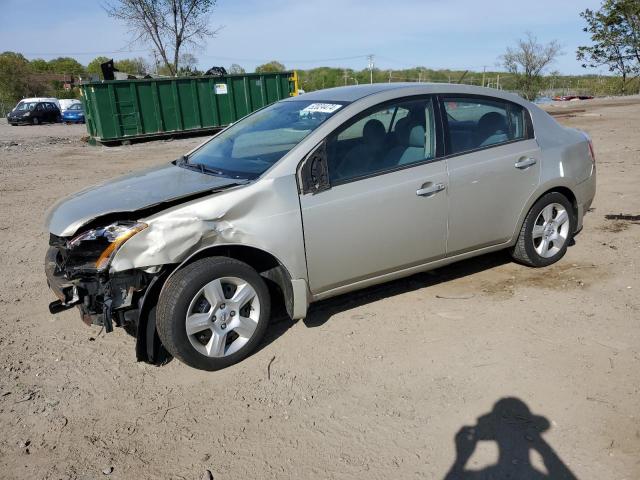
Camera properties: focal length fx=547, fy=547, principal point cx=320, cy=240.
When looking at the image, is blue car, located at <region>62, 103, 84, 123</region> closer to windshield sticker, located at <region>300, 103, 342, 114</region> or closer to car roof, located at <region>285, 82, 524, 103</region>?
car roof, located at <region>285, 82, 524, 103</region>

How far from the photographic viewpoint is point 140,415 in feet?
10.5

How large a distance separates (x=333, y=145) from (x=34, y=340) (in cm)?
267

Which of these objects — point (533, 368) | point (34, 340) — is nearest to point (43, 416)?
point (34, 340)

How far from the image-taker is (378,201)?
3.94 metres

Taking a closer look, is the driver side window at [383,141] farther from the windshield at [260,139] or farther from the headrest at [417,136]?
the windshield at [260,139]

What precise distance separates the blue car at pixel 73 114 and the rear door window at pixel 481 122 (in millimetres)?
32311

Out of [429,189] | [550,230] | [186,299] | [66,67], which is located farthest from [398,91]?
[66,67]

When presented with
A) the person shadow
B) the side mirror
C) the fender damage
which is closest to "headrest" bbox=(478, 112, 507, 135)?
the side mirror

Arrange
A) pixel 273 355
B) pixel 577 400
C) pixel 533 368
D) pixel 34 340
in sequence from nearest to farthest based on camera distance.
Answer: pixel 577 400
pixel 533 368
pixel 273 355
pixel 34 340

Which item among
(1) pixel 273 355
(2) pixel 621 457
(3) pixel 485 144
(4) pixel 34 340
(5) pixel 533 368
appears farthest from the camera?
(3) pixel 485 144

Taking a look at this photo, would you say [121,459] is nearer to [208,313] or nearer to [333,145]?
[208,313]

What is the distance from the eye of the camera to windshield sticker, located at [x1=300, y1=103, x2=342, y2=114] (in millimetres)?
4082

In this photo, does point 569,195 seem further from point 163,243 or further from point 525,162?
point 163,243

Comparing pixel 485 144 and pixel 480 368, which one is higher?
pixel 485 144
